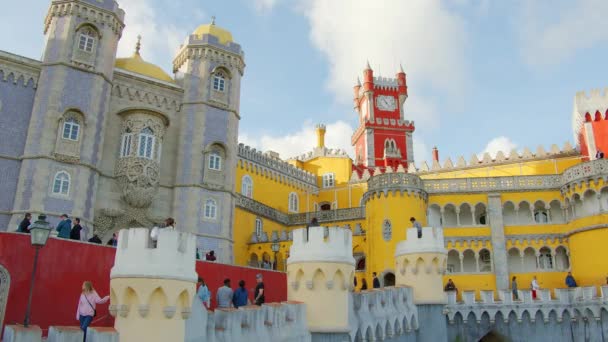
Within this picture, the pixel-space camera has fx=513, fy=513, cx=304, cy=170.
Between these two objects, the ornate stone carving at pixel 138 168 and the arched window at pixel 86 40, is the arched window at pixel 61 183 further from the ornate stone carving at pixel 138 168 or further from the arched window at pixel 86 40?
the arched window at pixel 86 40

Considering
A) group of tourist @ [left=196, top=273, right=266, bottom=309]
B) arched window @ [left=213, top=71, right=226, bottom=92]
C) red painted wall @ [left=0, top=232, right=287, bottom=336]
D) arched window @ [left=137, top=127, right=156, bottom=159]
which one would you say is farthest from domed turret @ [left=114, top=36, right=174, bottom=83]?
group of tourist @ [left=196, top=273, right=266, bottom=309]

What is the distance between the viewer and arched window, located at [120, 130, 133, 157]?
87.7ft

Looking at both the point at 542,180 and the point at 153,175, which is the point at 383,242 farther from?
the point at 153,175

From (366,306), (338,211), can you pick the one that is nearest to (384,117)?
(338,211)

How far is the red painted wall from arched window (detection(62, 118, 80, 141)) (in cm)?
1111

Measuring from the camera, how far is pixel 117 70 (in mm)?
27609

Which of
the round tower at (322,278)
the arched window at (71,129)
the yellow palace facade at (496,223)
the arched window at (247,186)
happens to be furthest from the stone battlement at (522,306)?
the arched window at (71,129)

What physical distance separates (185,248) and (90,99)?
60.8 ft

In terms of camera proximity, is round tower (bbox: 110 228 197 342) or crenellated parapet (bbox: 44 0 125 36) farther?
crenellated parapet (bbox: 44 0 125 36)

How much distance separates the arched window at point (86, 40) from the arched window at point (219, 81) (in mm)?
6873

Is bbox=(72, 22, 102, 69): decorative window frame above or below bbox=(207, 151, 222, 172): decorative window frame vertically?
above

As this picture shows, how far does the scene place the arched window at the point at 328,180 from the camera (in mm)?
48062

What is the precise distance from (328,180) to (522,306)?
2485 centimetres

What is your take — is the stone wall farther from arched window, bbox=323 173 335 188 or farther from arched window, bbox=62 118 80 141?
arched window, bbox=323 173 335 188
